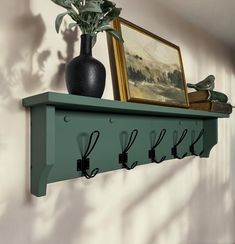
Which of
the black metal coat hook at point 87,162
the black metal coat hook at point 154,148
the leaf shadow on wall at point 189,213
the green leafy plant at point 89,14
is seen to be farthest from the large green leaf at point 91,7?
the leaf shadow on wall at point 189,213

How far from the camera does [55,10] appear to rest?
3.10 ft

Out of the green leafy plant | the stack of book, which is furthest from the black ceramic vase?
the stack of book

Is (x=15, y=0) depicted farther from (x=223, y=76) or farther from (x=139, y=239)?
(x=223, y=76)

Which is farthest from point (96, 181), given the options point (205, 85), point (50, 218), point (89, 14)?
point (205, 85)

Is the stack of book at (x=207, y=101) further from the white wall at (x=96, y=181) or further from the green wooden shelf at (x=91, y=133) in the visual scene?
the white wall at (x=96, y=181)

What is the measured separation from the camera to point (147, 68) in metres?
1.23

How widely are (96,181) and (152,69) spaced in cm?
60

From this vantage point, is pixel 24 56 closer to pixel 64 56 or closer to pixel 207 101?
pixel 64 56

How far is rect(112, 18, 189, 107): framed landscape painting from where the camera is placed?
111 cm

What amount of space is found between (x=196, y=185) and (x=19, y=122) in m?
1.25

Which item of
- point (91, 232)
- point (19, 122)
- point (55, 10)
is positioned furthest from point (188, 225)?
point (55, 10)

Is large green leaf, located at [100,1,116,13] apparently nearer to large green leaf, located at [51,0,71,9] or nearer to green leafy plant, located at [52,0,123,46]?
green leafy plant, located at [52,0,123,46]

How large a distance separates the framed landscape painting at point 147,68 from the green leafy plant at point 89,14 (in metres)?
0.21

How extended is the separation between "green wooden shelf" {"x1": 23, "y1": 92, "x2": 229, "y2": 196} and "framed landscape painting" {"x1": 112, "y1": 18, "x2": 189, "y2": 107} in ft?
0.32
